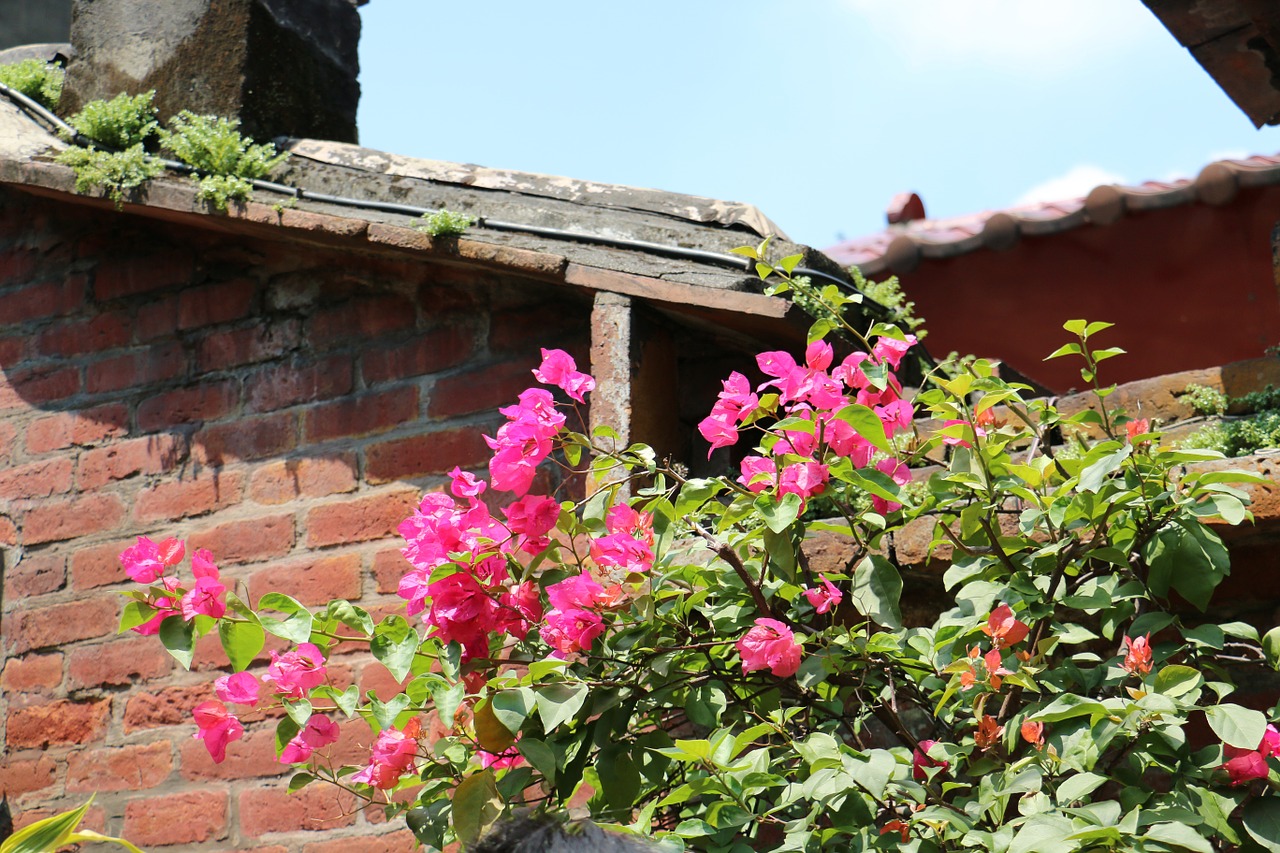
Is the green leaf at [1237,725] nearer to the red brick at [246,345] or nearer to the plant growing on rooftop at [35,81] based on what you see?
the red brick at [246,345]

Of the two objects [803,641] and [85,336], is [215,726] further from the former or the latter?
[85,336]

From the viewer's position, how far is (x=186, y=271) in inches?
130

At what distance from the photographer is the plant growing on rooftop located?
366cm

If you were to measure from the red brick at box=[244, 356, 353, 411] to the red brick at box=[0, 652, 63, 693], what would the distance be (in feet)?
2.67

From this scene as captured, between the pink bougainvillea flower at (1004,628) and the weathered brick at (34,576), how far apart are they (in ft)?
8.03

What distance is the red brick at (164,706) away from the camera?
2.93m

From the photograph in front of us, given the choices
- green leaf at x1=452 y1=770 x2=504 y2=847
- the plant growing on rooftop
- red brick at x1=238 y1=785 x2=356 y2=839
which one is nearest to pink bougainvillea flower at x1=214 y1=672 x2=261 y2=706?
green leaf at x1=452 y1=770 x2=504 y2=847

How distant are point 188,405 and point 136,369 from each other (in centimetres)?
22

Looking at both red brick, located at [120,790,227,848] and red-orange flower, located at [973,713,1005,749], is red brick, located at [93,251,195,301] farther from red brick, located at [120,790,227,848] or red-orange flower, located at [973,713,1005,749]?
red-orange flower, located at [973,713,1005,749]

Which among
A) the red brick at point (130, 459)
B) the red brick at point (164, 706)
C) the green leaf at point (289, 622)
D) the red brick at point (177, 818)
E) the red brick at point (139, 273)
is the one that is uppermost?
the red brick at point (139, 273)

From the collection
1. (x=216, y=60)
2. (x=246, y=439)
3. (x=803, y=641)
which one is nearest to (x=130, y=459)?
(x=246, y=439)

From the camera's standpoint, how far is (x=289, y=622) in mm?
1812

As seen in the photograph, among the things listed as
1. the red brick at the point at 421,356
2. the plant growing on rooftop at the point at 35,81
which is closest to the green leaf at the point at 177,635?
the red brick at the point at 421,356

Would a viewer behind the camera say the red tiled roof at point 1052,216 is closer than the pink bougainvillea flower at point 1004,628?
No
